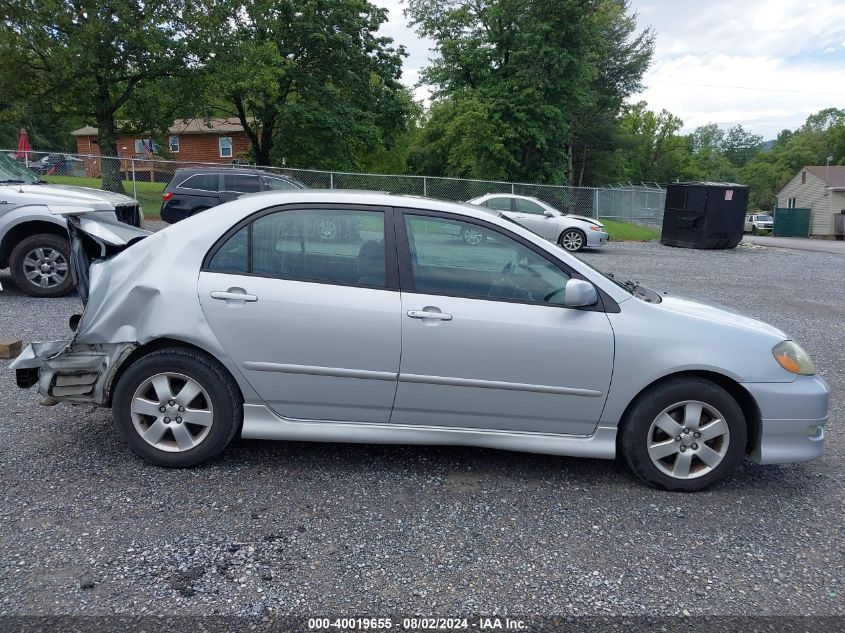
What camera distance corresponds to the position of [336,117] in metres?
28.3

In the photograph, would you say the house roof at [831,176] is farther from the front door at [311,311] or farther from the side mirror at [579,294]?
the front door at [311,311]

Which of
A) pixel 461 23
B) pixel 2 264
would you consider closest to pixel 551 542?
pixel 2 264

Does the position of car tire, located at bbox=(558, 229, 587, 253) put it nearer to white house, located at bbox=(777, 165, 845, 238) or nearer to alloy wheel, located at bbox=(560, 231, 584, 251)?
alloy wheel, located at bbox=(560, 231, 584, 251)

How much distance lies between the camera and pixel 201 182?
15.2m

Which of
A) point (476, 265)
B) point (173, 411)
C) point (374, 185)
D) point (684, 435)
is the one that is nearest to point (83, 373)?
point (173, 411)

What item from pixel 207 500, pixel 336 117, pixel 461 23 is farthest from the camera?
pixel 461 23

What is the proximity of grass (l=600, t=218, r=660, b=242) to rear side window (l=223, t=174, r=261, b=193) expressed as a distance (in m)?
12.6

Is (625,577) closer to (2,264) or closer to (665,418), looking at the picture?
(665,418)

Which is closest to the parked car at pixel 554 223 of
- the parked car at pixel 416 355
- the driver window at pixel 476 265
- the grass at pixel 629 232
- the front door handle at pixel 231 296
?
the grass at pixel 629 232

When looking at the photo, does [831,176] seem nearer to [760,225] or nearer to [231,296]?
[760,225]

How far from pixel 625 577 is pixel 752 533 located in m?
0.88

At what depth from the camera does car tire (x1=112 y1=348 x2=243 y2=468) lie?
3562 mm

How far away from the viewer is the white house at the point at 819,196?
169 feet

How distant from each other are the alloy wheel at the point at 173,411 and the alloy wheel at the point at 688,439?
2519 mm
